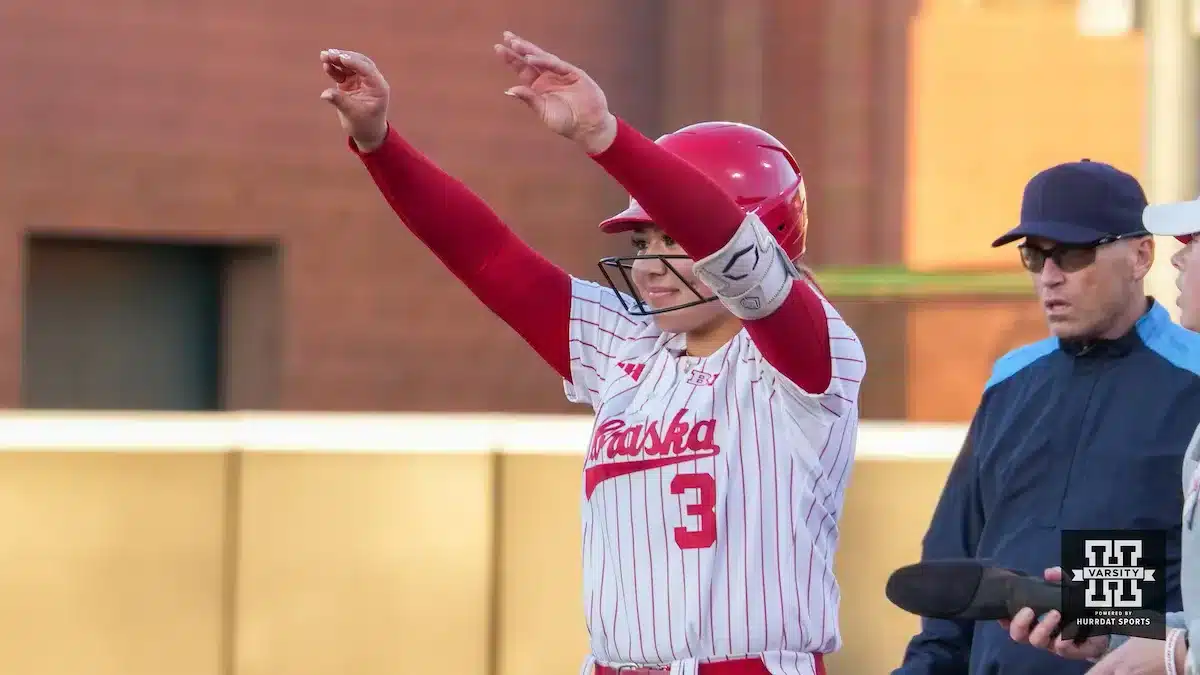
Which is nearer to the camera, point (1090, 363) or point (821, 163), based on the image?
point (1090, 363)

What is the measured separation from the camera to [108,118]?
12.4m

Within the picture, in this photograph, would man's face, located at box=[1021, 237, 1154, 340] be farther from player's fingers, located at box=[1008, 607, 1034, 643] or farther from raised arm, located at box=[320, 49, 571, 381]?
player's fingers, located at box=[1008, 607, 1034, 643]

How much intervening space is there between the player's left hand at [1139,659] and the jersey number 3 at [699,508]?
597 millimetres

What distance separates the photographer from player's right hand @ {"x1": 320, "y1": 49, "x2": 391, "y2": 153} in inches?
116

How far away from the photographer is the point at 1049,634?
2371 mm

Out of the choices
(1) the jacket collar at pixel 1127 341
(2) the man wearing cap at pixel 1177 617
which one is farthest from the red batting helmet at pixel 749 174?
(1) the jacket collar at pixel 1127 341

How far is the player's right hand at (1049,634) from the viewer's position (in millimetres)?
2367

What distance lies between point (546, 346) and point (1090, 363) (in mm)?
1070

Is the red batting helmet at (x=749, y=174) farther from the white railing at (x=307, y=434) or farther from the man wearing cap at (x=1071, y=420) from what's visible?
the white railing at (x=307, y=434)

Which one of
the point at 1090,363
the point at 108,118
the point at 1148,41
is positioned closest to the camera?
the point at 1090,363

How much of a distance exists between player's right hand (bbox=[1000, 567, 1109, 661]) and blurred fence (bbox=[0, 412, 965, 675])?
92.3 inches

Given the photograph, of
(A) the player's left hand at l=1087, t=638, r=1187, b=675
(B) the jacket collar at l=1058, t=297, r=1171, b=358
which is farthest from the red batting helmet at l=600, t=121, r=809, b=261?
(A) the player's left hand at l=1087, t=638, r=1187, b=675

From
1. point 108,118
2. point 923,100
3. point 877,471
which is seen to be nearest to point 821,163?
point 923,100

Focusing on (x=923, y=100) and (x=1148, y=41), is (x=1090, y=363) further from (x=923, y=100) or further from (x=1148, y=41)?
(x=923, y=100)
